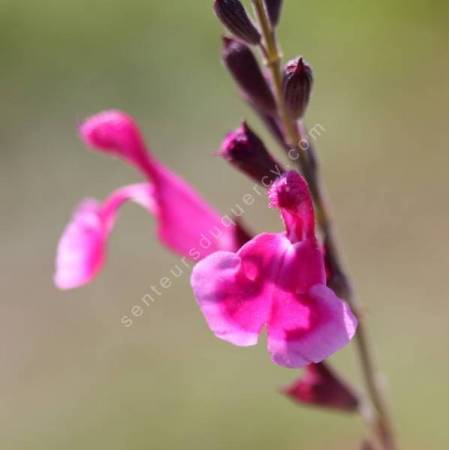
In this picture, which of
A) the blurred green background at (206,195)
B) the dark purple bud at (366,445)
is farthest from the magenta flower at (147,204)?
the blurred green background at (206,195)

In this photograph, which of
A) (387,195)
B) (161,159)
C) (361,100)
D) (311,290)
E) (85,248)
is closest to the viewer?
(311,290)

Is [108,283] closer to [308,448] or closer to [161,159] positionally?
[161,159]

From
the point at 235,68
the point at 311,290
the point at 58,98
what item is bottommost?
the point at 311,290

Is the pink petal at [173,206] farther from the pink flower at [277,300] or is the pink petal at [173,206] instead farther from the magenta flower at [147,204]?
the pink flower at [277,300]

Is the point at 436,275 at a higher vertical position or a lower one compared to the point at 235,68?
lower

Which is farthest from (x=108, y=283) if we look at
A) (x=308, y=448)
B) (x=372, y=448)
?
(x=372, y=448)

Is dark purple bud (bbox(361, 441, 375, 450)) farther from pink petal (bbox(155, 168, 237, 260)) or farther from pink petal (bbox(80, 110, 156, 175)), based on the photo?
pink petal (bbox(80, 110, 156, 175))

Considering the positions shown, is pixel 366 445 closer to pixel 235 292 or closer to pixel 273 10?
pixel 235 292
